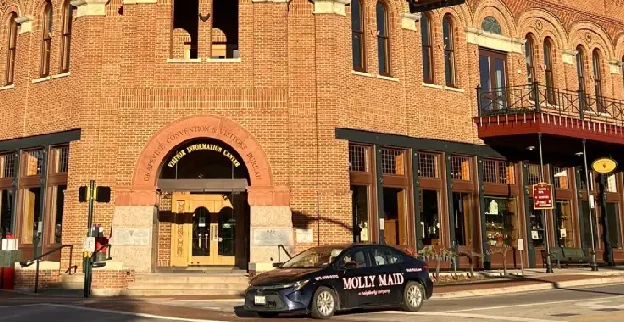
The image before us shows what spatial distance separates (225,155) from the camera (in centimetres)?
1939

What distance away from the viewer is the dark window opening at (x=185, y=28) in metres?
21.1

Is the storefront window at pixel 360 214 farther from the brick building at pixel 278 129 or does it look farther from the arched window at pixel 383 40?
the arched window at pixel 383 40

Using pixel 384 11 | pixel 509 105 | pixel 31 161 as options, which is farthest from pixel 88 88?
pixel 509 105

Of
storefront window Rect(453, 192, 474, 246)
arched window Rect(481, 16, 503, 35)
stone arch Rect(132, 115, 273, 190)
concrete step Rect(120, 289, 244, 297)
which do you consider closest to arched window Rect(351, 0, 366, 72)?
stone arch Rect(132, 115, 273, 190)

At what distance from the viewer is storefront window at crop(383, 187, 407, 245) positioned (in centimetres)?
2084

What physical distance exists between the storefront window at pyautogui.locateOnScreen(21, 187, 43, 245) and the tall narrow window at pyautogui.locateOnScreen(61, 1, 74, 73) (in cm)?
431

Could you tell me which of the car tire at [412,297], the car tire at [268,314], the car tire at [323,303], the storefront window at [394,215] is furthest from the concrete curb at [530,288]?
the car tire at [268,314]

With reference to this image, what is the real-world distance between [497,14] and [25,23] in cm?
1784

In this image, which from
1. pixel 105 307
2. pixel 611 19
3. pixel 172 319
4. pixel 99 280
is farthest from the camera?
pixel 611 19

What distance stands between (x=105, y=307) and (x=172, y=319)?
3.10m

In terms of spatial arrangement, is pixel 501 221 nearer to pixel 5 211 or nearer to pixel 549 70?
pixel 549 70

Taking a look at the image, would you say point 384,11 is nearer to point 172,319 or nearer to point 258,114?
point 258,114

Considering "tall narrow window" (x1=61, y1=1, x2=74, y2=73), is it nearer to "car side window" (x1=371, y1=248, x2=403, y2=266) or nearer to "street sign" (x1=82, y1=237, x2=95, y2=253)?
"street sign" (x1=82, y1=237, x2=95, y2=253)

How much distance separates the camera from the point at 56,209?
66.7 feet
